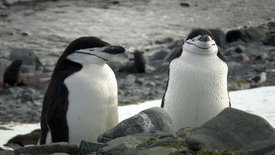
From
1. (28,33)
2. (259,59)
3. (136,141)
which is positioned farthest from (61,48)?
(136,141)

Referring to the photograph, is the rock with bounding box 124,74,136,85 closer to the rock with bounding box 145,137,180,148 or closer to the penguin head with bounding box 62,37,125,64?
the penguin head with bounding box 62,37,125,64

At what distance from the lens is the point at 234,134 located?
378cm

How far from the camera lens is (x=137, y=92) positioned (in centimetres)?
1252

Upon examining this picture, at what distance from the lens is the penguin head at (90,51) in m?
5.74

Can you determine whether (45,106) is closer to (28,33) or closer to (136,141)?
(136,141)

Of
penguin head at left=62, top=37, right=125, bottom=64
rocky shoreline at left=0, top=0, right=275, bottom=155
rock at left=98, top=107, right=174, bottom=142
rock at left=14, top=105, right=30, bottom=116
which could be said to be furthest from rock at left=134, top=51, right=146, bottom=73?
rock at left=98, top=107, right=174, bottom=142

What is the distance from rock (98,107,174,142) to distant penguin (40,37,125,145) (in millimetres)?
1017

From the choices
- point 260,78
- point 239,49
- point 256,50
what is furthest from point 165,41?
point 260,78

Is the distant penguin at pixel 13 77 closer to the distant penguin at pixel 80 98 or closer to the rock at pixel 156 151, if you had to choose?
the distant penguin at pixel 80 98

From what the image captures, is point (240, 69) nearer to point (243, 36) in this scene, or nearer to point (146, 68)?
point (146, 68)

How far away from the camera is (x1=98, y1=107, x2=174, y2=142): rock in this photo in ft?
14.8

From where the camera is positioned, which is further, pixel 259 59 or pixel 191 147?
pixel 259 59

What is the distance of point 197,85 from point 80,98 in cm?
139

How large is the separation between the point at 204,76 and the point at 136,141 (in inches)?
88.8
